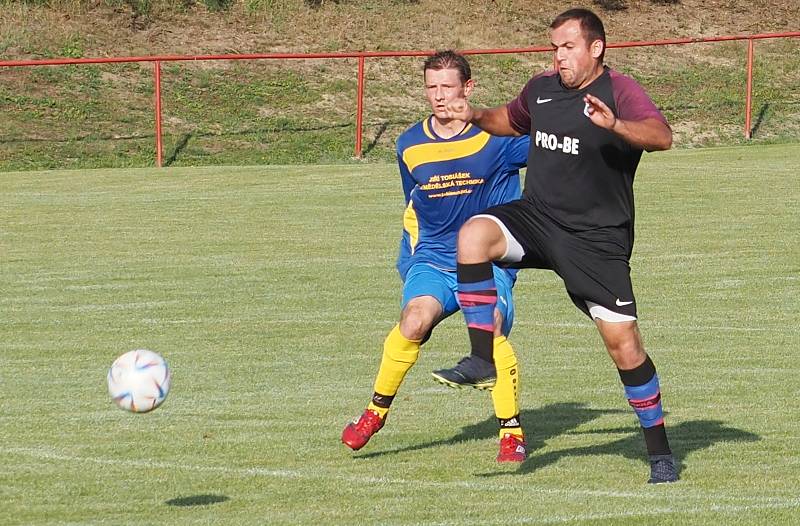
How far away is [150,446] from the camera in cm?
793

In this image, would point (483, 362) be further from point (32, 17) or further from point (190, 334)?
point (32, 17)

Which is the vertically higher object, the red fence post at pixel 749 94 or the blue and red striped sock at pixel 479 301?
the blue and red striped sock at pixel 479 301

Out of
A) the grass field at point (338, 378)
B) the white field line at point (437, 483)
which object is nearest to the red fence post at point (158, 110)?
the grass field at point (338, 378)

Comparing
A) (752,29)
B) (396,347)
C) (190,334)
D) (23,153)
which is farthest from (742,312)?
(752,29)

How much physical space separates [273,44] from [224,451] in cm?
2846

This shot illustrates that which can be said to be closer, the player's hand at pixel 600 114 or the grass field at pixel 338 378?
the player's hand at pixel 600 114

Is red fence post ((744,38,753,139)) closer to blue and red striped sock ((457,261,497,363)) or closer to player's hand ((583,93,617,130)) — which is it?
blue and red striped sock ((457,261,497,363))

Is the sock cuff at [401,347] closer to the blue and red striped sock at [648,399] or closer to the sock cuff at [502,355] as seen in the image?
the sock cuff at [502,355]

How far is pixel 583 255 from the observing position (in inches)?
273

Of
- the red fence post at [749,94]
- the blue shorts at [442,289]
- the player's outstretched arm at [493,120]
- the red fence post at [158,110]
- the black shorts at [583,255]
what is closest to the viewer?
the black shorts at [583,255]

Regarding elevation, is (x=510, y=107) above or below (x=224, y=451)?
above

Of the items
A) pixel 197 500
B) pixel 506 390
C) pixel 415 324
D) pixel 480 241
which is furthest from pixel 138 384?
pixel 506 390

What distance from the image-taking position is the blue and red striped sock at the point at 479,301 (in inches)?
279

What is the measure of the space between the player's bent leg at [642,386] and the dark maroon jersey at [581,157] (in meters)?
0.52
